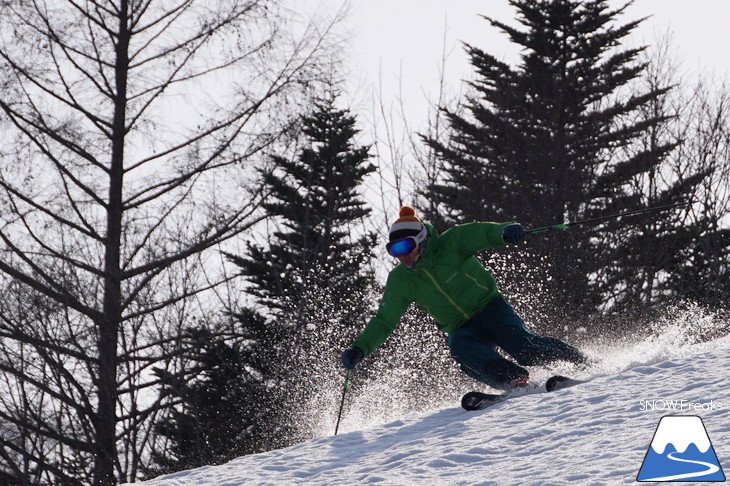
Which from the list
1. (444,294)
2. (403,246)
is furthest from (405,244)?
(444,294)

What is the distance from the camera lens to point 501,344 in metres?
7.52

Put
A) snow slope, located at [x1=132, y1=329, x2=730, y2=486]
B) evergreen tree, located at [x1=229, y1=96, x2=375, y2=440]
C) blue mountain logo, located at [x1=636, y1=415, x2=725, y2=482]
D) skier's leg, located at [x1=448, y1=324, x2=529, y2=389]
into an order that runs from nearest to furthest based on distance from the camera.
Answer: blue mountain logo, located at [x1=636, y1=415, x2=725, y2=482] → snow slope, located at [x1=132, y1=329, x2=730, y2=486] → skier's leg, located at [x1=448, y1=324, x2=529, y2=389] → evergreen tree, located at [x1=229, y1=96, x2=375, y2=440]

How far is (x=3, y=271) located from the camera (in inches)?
535

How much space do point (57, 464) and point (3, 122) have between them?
5.35m

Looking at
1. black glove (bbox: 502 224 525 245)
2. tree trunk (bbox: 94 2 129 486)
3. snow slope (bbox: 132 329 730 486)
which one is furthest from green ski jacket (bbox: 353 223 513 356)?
tree trunk (bbox: 94 2 129 486)

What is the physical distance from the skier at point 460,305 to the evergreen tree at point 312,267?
800 cm

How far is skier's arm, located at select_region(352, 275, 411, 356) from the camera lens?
7.55 meters

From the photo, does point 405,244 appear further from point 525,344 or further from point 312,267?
point 312,267

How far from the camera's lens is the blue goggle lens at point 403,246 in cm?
701

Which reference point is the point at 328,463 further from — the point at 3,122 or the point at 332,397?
the point at 3,122

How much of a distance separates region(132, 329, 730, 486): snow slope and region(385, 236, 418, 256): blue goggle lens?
1.24 m

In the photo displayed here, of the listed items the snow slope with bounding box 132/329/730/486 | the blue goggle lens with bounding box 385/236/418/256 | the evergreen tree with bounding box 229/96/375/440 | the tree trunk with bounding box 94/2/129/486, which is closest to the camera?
the snow slope with bounding box 132/329/730/486

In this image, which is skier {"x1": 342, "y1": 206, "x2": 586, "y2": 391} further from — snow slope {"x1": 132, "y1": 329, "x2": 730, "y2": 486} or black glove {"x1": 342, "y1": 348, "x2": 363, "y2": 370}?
snow slope {"x1": 132, "y1": 329, "x2": 730, "y2": 486}

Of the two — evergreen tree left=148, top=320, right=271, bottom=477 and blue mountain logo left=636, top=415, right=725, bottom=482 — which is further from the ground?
evergreen tree left=148, top=320, right=271, bottom=477
